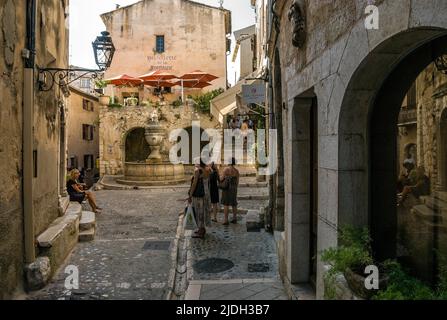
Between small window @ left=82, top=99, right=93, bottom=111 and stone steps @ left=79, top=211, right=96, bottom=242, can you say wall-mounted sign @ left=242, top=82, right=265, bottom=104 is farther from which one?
small window @ left=82, top=99, right=93, bottom=111

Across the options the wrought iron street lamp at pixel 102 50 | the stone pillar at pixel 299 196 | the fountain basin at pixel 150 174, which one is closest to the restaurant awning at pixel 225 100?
the fountain basin at pixel 150 174

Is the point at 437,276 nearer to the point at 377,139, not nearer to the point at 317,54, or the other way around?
the point at 377,139

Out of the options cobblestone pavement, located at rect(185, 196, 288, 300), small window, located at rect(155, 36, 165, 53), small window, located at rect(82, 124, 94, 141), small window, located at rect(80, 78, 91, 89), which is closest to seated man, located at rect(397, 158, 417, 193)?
cobblestone pavement, located at rect(185, 196, 288, 300)

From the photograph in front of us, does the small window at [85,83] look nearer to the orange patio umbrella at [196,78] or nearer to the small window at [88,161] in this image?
the small window at [88,161]

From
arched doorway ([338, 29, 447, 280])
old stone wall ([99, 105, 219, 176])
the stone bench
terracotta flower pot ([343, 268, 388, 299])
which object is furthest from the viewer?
old stone wall ([99, 105, 219, 176])

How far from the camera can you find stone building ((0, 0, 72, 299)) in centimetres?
496

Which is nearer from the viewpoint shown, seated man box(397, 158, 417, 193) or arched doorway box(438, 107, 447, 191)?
arched doorway box(438, 107, 447, 191)

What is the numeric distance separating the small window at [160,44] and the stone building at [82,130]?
262 inches

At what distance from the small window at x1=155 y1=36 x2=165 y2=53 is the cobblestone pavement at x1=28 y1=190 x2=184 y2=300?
69.1ft

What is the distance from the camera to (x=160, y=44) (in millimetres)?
31125

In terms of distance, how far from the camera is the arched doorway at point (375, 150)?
3.06 metres

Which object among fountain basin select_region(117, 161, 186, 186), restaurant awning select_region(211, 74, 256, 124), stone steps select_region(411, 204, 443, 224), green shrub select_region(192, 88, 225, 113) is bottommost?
fountain basin select_region(117, 161, 186, 186)

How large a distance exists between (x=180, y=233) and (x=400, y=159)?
253 inches

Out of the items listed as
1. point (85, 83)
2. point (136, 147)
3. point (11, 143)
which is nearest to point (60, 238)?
point (11, 143)
